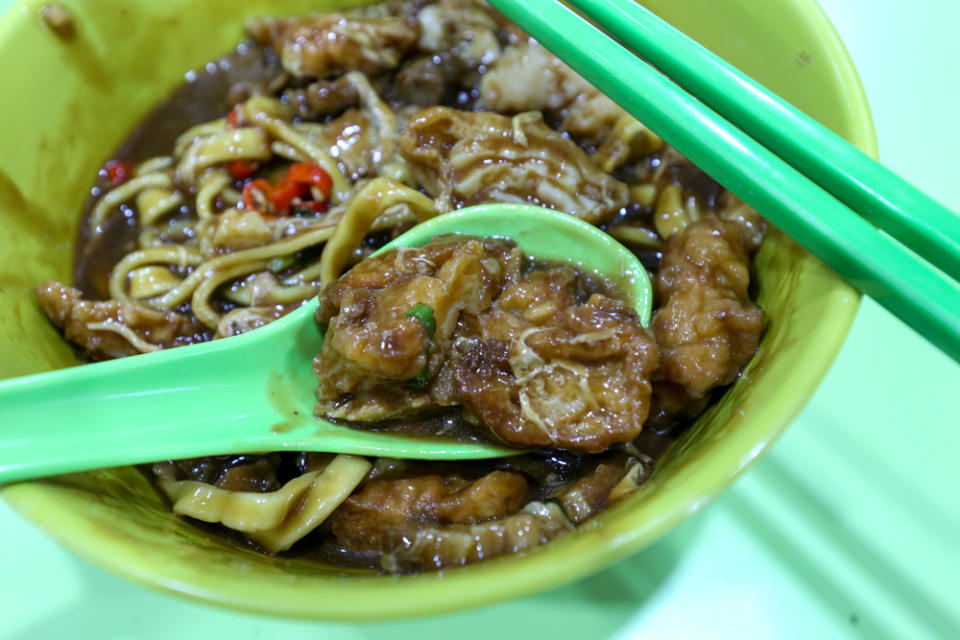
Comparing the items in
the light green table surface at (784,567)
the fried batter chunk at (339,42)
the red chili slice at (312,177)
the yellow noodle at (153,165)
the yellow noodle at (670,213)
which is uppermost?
the fried batter chunk at (339,42)

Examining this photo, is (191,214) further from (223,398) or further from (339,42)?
(223,398)

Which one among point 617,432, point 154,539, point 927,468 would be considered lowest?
point 927,468

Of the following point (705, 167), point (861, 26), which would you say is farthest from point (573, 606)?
point (861, 26)

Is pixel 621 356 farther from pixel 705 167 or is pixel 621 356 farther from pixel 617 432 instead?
pixel 705 167

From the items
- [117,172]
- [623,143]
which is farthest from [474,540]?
[117,172]

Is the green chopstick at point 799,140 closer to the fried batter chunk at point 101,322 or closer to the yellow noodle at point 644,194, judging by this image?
the yellow noodle at point 644,194

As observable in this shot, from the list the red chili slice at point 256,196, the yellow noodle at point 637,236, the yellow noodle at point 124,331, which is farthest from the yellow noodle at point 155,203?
the yellow noodle at point 637,236
